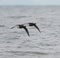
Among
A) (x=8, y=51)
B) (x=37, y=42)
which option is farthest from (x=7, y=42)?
(x=8, y=51)

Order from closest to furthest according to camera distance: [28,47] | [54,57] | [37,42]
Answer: [54,57]
[28,47]
[37,42]

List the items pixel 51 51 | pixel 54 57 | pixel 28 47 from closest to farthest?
pixel 54 57, pixel 51 51, pixel 28 47

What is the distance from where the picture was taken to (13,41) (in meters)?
37.1

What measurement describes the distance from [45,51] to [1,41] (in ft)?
24.6

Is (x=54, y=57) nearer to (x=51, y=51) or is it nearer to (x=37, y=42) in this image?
(x=51, y=51)

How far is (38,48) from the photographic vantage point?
32188 millimetres

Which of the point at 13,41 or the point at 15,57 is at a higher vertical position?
the point at 15,57

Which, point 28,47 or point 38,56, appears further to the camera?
point 28,47

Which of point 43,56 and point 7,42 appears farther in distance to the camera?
point 7,42

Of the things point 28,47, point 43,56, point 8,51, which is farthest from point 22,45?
point 43,56

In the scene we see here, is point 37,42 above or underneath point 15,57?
A: underneath

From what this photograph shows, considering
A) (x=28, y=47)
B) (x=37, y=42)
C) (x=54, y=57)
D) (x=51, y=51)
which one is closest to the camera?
(x=54, y=57)

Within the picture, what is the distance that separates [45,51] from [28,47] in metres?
2.66

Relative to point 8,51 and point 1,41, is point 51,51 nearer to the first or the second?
point 8,51
